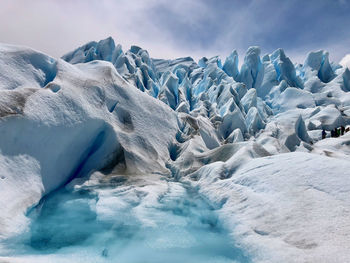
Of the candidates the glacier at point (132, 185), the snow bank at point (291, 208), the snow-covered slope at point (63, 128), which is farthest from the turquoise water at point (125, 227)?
the snow-covered slope at point (63, 128)

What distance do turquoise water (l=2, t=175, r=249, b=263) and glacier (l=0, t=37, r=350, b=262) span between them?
0.04 metres

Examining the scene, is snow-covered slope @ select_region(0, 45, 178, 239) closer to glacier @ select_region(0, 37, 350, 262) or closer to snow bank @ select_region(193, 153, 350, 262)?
glacier @ select_region(0, 37, 350, 262)

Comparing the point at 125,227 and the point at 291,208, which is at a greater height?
the point at 291,208

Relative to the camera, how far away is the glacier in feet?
18.6

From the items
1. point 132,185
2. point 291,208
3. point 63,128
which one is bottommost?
point 132,185

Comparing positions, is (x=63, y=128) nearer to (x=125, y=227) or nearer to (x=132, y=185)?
(x=132, y=185)

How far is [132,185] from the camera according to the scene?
10336 millimetres

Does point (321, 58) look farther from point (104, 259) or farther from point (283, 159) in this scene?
point (104, 259)

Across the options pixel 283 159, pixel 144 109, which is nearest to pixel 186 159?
pixel 144 109

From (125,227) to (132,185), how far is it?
321 centimetres

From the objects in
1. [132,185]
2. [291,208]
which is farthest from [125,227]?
[291,208]

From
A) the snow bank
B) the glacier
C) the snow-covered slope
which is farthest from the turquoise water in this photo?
the snow-covered slope

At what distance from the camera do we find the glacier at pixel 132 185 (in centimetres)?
568

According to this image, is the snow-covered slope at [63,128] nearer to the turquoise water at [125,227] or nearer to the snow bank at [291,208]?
the turquoise water at [125,227]
